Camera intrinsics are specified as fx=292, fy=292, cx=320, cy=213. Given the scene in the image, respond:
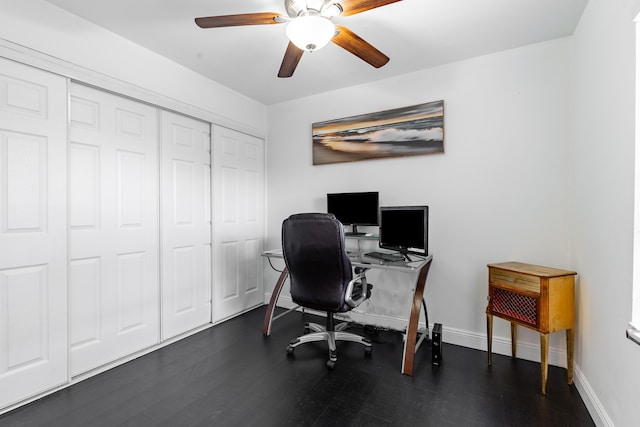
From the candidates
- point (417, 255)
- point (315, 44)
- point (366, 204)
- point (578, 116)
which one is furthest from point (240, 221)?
point (578, 116)

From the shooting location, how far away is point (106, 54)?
7.17 feet

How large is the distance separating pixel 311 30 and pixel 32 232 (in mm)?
2090

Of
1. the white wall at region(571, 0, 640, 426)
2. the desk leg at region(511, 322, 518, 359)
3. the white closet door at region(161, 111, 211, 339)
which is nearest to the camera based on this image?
the white wall at region(571, 0, 640, 426)

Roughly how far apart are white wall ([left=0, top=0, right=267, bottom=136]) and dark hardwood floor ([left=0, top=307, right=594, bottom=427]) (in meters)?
2.22

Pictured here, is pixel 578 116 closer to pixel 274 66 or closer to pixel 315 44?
pixel 315 44

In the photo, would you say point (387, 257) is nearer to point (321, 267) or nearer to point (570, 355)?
point (321, 267)

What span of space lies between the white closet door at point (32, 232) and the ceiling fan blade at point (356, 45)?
1.87m

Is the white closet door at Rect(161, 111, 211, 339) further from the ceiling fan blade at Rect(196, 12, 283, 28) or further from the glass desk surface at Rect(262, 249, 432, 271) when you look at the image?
the glass desk surface at Rect(262, 249, 432, 271)

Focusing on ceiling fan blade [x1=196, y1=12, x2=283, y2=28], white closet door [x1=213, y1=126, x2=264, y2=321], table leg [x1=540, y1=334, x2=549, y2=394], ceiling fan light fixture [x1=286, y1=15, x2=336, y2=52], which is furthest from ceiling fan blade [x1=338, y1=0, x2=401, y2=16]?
table leg [x1=540, y1=334, x2=549, y2=394]

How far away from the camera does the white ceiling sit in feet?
6.30

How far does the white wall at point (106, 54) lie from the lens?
5.87 feet

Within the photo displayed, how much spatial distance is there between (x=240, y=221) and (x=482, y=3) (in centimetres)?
288

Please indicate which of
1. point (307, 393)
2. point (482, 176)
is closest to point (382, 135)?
point (482, 176)

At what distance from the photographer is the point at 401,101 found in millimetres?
2887
